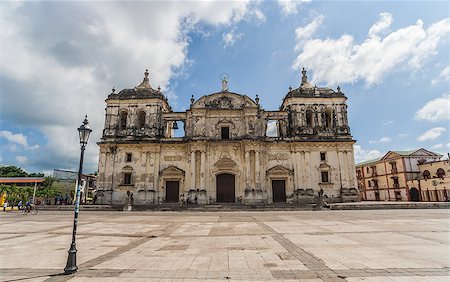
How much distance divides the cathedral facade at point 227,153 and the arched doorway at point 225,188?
0.11 m

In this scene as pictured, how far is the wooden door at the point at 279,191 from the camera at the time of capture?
29172 mm

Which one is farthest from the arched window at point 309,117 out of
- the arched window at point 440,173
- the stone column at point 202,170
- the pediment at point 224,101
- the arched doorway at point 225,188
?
the arched window at point 440,173

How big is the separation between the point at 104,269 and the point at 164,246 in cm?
254

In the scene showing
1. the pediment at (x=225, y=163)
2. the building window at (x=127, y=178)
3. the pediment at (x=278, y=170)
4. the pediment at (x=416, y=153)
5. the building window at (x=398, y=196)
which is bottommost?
the building window at (x=398, y=196)

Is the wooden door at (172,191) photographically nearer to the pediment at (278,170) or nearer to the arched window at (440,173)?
the pediment at (278,170)

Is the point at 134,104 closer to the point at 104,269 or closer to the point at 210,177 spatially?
the point at 210,177

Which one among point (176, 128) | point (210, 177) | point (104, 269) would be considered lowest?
point (104, 269)

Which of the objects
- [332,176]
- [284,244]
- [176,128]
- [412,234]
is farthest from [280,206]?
[176,128]

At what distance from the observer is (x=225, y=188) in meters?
29.1

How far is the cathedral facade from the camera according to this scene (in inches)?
1132

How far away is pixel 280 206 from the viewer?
2514cm

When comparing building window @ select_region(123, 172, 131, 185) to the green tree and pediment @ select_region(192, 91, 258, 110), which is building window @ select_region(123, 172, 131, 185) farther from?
the green tree

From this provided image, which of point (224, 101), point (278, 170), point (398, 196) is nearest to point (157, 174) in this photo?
point (224, 101)

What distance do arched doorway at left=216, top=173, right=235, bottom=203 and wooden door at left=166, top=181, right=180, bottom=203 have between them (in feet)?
Answer: 14.9
